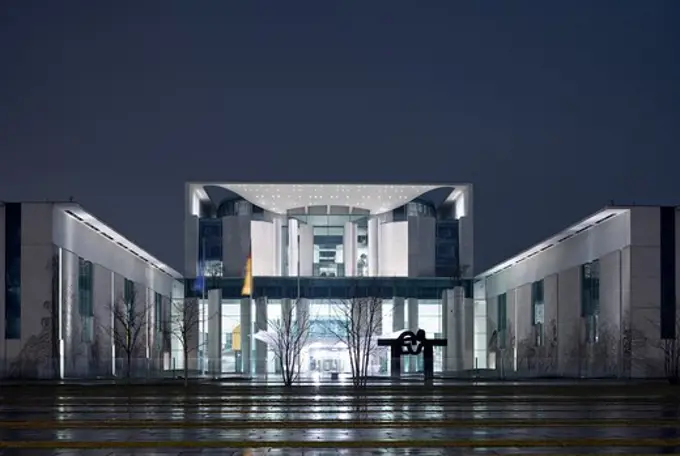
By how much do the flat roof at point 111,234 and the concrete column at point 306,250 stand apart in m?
10.3

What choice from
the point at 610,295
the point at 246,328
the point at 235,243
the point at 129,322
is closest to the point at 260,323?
the point at 246,328

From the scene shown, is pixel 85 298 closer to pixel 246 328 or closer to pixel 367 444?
pixel 246 328

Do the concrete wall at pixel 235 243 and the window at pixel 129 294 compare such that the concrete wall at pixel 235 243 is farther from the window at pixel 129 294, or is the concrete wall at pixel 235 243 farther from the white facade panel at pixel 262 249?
the window at pixel 129 294

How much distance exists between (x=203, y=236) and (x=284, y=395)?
51.2 meters

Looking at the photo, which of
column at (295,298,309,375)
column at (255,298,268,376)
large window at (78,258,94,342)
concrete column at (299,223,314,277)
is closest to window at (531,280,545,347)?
column at (295,298,309,375)

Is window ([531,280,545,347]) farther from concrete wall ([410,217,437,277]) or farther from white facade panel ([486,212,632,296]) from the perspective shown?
concrete wall ([410,217,437,277])

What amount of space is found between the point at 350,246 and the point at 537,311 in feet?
77.2

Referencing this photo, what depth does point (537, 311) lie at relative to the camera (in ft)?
236

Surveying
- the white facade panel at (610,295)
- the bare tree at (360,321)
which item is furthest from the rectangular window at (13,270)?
the white facade panel at (610,295)

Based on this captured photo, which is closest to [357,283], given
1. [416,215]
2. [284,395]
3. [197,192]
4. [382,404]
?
[416,215]

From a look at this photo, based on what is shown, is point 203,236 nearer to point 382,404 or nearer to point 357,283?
point 357,283

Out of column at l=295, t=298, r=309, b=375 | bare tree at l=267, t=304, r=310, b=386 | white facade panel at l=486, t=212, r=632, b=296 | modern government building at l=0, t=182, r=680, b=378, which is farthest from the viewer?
column at l=295, t=298, r=309, b=375

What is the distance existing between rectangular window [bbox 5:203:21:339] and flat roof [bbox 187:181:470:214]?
3540cm

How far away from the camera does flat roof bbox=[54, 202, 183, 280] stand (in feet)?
175
